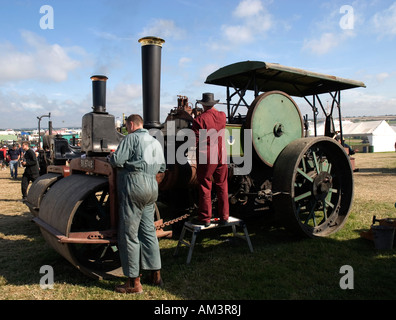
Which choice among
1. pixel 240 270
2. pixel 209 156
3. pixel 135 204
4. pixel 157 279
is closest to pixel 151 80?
pixel 209 156

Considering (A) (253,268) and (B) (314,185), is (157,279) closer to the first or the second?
(A) (253,268)

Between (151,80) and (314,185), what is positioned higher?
(151,80)

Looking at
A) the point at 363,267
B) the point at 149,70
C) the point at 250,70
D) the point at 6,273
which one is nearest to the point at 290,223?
the point at 363,267

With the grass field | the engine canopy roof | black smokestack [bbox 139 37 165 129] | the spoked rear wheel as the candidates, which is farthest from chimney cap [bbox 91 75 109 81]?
the spoked rear wheel

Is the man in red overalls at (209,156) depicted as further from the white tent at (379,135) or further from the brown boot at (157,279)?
the white tent at (379,135)

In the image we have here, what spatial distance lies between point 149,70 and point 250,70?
1.28 meters

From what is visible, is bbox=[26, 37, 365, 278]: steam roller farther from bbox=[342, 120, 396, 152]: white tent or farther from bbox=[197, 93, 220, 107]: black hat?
bbox=[342, 120, 396, 152]: white tent

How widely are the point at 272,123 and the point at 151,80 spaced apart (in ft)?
5.32

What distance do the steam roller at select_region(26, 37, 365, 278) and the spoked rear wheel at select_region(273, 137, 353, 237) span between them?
1 centimetres

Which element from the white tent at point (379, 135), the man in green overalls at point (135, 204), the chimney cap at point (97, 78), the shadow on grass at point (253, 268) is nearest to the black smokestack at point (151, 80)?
the man in green overalls at point (135, 204)

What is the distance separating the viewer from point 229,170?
13.2 ft

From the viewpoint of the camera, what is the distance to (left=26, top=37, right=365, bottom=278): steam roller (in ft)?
10.5

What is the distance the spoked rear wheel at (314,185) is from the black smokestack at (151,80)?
1.57 m

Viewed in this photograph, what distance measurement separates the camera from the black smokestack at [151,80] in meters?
3.78
